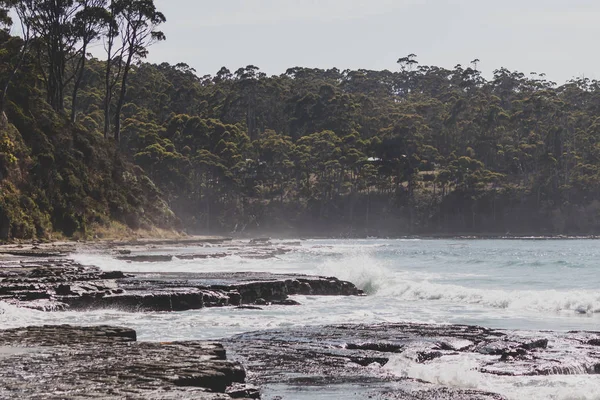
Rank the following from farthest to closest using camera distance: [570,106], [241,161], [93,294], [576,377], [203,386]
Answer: [570,106], [241,161], [93,294], [576,377], [203,386]

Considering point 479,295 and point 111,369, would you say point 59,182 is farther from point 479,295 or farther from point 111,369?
point 111,369

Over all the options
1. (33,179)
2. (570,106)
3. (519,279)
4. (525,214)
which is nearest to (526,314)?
(519,279)

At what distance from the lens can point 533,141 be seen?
12594cm

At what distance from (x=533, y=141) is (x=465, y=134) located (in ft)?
36.1

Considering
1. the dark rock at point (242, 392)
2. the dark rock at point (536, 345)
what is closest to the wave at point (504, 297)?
the dark rock at point (536, 345)

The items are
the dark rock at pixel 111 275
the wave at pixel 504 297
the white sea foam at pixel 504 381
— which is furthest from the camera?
the dark rock at pixel 111 275

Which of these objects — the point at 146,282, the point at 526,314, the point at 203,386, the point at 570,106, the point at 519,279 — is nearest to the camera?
the point at 203,386

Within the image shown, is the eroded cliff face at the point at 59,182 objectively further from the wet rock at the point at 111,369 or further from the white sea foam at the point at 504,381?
the white sea foam at the point at 504,381

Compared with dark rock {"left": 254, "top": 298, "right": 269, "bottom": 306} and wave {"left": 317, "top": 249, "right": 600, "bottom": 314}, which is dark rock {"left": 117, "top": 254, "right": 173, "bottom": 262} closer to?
wave {"left": 317, "top": 249, "right": 600, "bottom": 314}

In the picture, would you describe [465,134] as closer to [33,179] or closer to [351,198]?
[351,198]

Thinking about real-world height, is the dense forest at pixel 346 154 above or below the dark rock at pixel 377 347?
above

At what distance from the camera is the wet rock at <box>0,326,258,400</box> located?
21.3 feet

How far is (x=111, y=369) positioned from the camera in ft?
24.5

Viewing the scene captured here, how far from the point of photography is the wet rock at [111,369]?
649 centimetres
